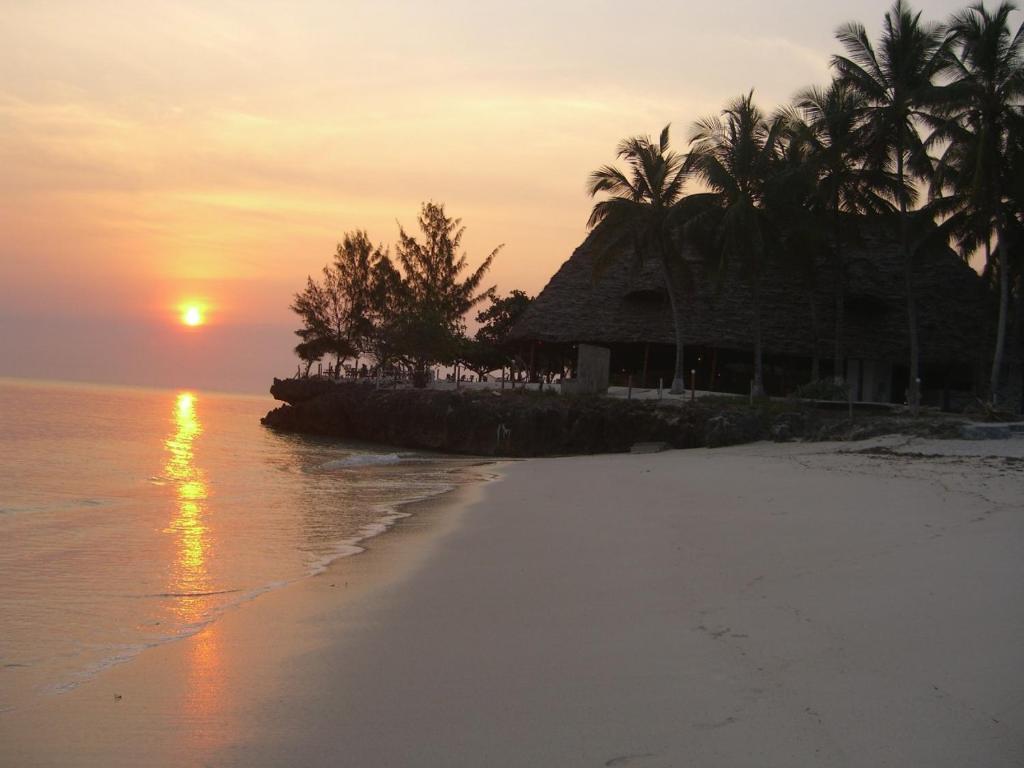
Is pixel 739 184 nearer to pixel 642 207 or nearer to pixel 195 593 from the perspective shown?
pixel 642 207

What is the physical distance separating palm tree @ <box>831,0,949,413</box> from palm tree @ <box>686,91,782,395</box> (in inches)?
121

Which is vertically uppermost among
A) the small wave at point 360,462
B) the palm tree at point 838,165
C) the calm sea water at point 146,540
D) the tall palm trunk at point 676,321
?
the palm tree at point 838,165

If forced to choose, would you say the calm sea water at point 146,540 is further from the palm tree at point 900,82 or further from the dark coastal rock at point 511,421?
the palm tree at point 900,82

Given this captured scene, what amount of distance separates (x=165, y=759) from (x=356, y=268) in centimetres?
5276

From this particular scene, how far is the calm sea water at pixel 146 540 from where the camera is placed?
5.13m

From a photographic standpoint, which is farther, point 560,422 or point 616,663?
point 560,422

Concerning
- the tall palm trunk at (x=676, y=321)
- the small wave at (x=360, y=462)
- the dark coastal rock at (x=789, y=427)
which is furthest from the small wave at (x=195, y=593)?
the tall palm trunk at (x=676, y=321)

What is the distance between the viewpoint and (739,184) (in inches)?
1071

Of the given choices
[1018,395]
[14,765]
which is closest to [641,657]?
[14,765]

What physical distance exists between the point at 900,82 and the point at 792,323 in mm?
10494

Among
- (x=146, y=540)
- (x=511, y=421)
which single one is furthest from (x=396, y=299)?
(x=146, y=540)

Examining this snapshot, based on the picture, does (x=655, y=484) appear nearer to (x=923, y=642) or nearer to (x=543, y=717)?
(x=923, y=642)

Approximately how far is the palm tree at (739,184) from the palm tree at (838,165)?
3.75 feet

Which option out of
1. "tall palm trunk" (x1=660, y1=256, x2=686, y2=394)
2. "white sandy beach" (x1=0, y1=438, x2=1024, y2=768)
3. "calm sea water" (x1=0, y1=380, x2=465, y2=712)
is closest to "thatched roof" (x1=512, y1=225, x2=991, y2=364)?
"tall palm trunk" (x1=660, y1=256, x2=686, y2=394)
